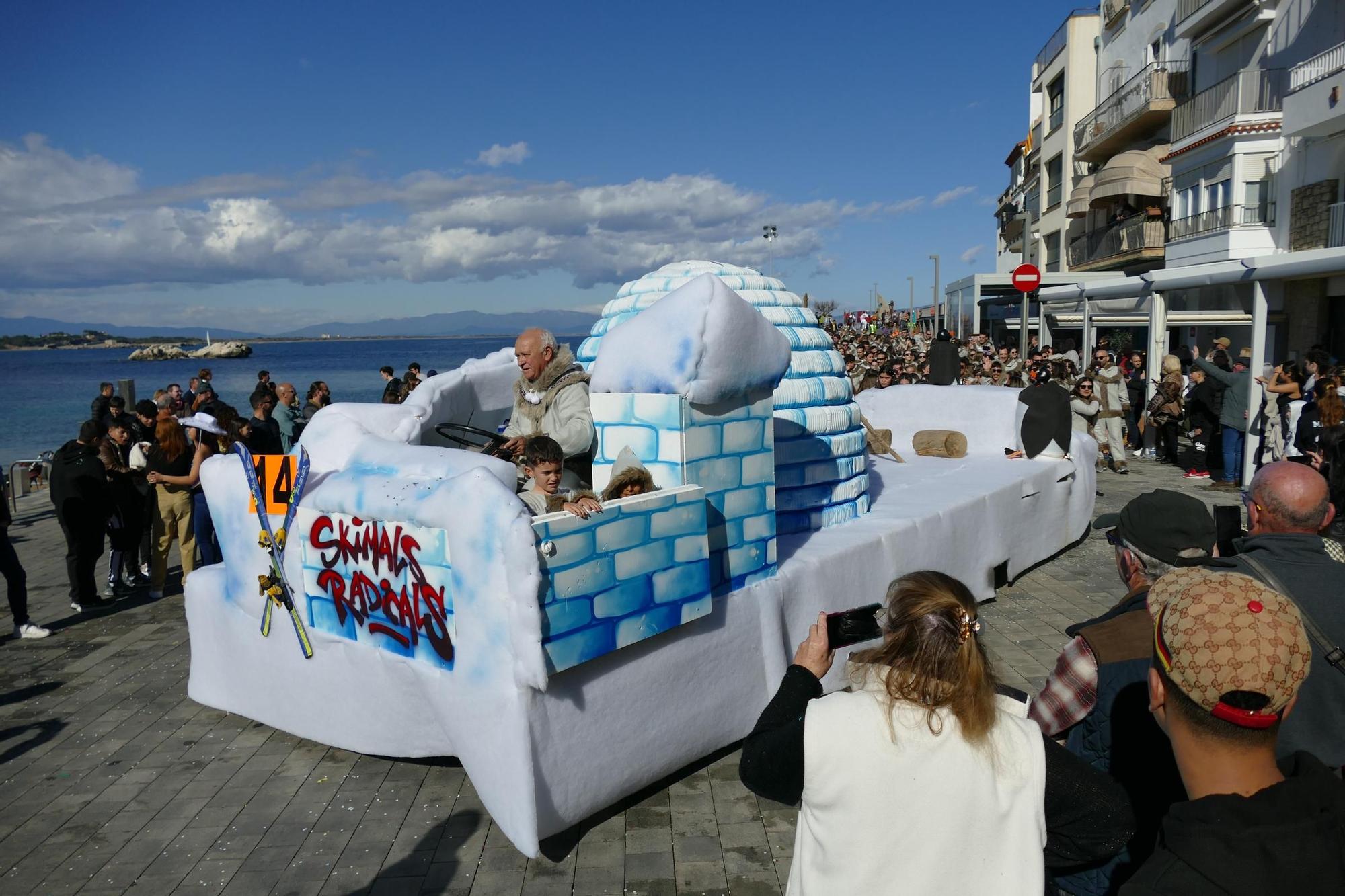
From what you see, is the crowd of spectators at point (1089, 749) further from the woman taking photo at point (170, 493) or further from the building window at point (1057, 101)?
the building window at point (1057, 101)

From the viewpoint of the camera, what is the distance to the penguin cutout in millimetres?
9055

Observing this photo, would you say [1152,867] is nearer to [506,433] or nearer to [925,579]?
[925,579]

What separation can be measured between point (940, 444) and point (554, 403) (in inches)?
250

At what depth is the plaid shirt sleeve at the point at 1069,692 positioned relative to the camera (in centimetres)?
241

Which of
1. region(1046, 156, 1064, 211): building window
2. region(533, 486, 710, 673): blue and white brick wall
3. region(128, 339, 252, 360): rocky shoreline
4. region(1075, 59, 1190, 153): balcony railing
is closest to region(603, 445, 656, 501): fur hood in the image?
region(533, 486, 710, 673): blue and white brick wall

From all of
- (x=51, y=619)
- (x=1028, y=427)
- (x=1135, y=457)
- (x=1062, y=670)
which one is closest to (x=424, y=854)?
(x=1062, y=670)

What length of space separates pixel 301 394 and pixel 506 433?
5992cm

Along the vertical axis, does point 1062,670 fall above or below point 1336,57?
below

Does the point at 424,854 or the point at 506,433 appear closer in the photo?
the point at 424,854

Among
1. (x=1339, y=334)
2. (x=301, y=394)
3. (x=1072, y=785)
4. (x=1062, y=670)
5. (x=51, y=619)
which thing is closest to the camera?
(x=1072, y=785)

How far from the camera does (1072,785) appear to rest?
1.99 metres

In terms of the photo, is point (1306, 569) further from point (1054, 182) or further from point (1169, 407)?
point (1054, 182)

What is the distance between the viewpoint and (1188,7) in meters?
22.8

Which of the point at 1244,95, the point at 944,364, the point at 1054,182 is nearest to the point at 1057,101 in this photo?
the point at 1054,182
